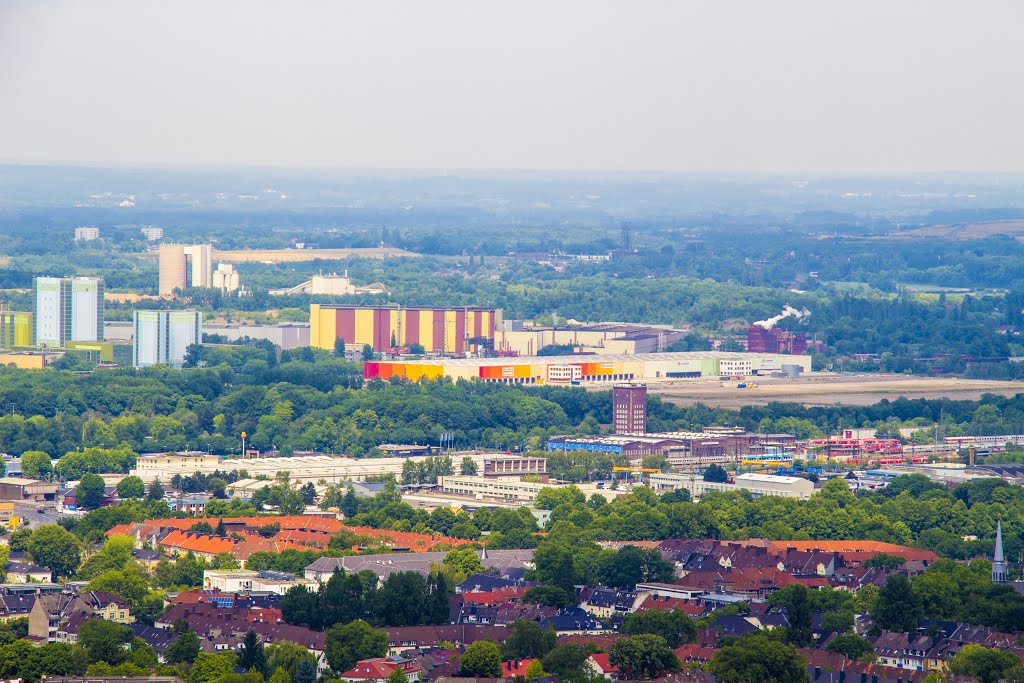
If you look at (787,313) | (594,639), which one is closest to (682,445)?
(594,639)

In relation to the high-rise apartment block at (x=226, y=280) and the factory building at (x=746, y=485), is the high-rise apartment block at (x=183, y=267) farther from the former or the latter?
the factory building at (x=746, y=485)

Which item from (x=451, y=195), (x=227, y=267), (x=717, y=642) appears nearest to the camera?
(x=717, y=642)

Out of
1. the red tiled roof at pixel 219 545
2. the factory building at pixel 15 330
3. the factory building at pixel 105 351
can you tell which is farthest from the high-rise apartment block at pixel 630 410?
the factory building at pixel 15 330

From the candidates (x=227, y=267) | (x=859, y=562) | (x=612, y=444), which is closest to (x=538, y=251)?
(x=227, y=267)

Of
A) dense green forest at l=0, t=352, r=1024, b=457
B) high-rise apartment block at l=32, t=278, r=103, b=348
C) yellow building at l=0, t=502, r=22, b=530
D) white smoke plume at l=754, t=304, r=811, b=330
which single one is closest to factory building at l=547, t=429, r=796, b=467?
dense green forest at l=0, t=352, r=1024, b=457

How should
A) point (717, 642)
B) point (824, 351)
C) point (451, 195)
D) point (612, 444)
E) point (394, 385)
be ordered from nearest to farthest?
point (717, 642), point (612, 444), point (394, 385), point (824, 351), point (451, 195)

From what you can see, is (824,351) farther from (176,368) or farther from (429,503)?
(429,503)
